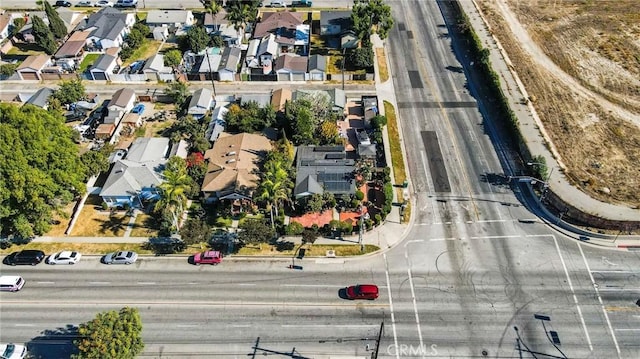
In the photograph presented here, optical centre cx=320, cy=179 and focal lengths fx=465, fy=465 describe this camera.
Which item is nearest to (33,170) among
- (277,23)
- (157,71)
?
(157,71)

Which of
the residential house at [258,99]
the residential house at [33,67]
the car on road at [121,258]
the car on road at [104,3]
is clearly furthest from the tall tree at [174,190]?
the car on road at [104,3]

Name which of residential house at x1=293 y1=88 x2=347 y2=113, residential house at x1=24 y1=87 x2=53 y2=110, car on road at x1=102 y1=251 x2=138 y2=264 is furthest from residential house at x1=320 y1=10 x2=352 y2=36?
car on road at x1=102 y1=251 x2=138 y2=264

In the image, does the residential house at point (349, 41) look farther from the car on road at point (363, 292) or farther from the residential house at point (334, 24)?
the car on road at point (363, 292)

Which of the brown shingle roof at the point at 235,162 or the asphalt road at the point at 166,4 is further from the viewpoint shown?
the asphalt road at the point at 166,4

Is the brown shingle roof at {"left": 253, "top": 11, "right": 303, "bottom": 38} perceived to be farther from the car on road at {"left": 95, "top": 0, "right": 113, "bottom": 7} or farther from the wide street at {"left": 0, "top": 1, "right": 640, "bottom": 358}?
the wide street at {"left": 0, "top": 1, "right": 640, "bottom": 358}

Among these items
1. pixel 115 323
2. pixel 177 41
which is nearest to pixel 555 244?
pixel 115 323

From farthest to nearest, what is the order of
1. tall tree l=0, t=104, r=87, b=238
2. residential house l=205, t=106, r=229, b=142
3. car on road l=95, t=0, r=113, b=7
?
car on road l=95, t=0, r=113, b=7
residential house l=205, t=106, r=229, b=142
tall tree l=0, t=104, r=87, b=238

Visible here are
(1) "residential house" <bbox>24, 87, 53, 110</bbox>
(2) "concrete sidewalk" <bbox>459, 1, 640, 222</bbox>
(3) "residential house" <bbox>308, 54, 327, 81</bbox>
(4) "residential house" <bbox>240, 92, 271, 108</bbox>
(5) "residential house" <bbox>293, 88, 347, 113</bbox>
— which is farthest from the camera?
(3) "residential house" <bbox>308, 54, 327, 81</bbox>

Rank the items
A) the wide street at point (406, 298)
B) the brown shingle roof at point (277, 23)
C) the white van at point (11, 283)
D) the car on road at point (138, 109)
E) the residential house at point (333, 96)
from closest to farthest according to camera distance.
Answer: the wide street at point (406, 298) < the white van at point (11, 283) < the residential house at point (333, 96) < the car on road at point (138, 109) < the brown shingle roof at point (277, 23)
